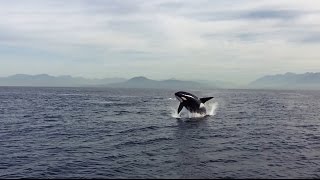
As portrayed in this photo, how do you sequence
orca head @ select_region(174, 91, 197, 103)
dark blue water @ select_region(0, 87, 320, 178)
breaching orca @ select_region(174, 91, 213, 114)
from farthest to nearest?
breaching orca @ select_region(174, 91, 213, 114), orca head @ select_region(174, 91, 197, 103), dark blue water @ select_region(0, 87, 320, 178)

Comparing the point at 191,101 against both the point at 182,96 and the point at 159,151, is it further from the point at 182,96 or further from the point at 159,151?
the point at 159,151

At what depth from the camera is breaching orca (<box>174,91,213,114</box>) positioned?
178ft

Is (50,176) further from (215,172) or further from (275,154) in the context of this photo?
(275,154)

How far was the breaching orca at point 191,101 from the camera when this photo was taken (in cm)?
5412

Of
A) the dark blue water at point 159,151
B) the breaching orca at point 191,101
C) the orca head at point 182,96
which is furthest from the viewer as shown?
the breaching orca at point 191,101

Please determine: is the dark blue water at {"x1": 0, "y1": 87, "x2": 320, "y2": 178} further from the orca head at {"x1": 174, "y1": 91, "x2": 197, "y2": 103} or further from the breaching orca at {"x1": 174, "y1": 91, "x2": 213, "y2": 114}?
the breaching orca at {"x1": 174, "y1": 91, "x2": 213, "y2": 114}

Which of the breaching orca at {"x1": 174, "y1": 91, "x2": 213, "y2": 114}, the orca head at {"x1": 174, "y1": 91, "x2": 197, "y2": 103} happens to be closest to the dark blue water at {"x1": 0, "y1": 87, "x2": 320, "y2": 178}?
the orca head at {"x1": 174, "y1": 91, "x2": 197, "y2": 103}

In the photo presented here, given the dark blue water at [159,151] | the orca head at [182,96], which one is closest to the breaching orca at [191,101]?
the orca head at [182,96]

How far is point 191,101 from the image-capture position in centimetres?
5609

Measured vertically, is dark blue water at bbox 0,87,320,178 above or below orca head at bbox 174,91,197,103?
below

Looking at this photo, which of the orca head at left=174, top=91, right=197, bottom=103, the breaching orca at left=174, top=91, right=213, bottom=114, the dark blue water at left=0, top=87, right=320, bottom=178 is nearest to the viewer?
the dark blue water at left=0, top=87, right=320, bottom=178

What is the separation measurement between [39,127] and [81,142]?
565 inches

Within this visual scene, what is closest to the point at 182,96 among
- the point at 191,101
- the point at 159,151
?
the point at 191,101

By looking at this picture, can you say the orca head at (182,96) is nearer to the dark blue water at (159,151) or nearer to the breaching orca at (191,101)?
the breaching orca at (191,101)
